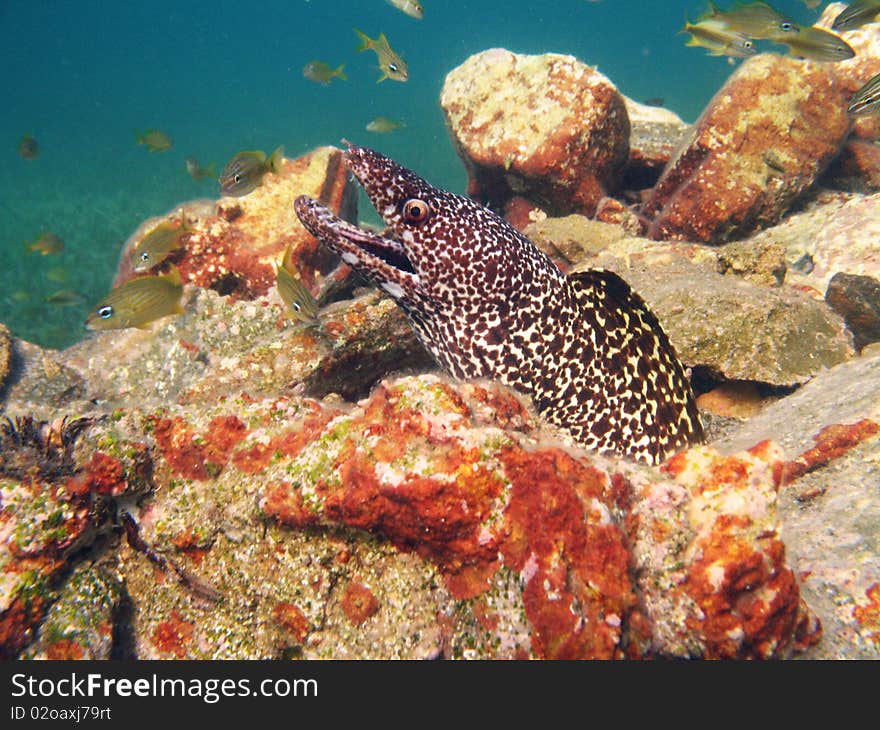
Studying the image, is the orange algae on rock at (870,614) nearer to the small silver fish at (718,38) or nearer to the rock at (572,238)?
the rock at (572,238)

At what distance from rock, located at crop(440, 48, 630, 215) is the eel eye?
4.88 m

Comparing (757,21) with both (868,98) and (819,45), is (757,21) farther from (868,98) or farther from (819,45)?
(868,98)

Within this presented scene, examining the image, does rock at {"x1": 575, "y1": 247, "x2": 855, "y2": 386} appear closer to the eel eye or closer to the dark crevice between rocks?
the eel eye

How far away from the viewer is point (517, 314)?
3.21m

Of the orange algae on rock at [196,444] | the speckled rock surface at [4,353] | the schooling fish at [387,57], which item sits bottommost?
the orange algae on rock at [196,444]

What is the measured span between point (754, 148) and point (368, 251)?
20.1 feet

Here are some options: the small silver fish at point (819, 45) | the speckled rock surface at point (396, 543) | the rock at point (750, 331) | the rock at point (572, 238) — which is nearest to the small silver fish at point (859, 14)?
the small silver fish at point (819, 45)

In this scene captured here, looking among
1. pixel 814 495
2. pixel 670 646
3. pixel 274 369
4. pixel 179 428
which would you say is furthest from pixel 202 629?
pixel 814 495

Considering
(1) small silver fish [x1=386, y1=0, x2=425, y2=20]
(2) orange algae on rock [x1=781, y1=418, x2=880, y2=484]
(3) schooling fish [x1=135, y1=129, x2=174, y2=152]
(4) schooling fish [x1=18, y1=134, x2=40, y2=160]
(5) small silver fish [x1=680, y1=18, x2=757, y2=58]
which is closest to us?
(2) orange algae on rock [x1=781, y1=418, x2=880, y2=484]

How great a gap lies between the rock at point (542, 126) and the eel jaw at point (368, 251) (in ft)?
16.1

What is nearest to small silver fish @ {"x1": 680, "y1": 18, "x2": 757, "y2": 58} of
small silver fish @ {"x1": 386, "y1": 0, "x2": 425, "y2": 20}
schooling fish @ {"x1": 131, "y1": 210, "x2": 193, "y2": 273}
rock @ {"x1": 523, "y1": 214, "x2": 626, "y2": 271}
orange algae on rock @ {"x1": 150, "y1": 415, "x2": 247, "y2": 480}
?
rock @ {"x1": 523, "y1": 214, "x2": 626, "y2": 271}

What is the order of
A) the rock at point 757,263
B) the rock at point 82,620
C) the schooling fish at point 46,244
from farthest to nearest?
the schooling fish at point 46,244 → the rock at point 757,263 → the rock at point 82,620

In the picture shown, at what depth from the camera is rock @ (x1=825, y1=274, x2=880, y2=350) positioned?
5008mm

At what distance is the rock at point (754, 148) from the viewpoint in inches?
260
